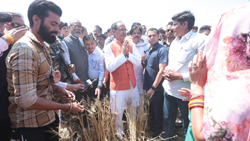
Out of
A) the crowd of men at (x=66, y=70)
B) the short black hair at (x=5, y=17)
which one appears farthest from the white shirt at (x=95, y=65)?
the short black hair at (x=5, y=17)

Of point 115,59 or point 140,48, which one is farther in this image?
point 140,48

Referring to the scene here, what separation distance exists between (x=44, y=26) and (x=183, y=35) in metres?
1.95

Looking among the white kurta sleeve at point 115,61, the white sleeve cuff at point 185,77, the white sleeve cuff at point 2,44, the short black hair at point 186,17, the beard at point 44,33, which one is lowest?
the white sleeve cuff at point 185,77

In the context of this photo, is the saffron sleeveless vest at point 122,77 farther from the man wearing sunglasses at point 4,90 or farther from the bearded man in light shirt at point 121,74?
the man wearing sunglasses at point 4,90

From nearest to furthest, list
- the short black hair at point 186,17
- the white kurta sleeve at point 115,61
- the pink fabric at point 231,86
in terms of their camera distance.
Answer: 1. the pink fabric at point 231,86
2. the short black hair at point 186,17
3. the white kurta sleeve at point 115,61

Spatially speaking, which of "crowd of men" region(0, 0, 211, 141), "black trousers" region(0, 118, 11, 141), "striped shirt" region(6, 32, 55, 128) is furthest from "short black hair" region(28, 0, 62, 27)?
"black trousers" region(0, 118, 11, 141)

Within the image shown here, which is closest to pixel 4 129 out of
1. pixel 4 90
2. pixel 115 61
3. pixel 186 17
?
→ pixel 4 90

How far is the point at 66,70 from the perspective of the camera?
2.71 metres

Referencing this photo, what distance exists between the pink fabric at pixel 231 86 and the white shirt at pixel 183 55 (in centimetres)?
130

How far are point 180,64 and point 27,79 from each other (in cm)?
195

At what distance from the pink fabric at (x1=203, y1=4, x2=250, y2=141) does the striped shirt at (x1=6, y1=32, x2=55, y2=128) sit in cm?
137

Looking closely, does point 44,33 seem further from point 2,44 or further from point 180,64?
point 180,64

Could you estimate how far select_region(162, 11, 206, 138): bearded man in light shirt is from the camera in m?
2.12

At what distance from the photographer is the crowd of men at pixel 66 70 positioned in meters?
1.29
